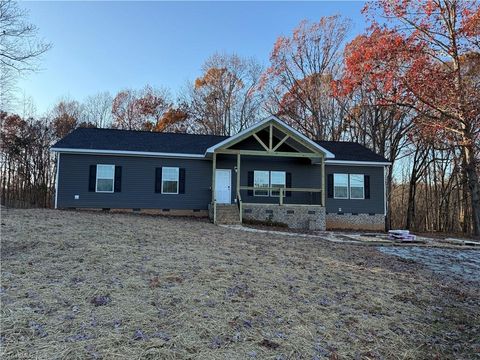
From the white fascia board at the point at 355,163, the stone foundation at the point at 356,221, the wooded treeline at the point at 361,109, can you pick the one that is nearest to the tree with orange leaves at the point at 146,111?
the wooded treeline at the point at 361,109

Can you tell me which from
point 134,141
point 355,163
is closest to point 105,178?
point 134,141

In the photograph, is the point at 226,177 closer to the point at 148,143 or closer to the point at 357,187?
the point at 148,143

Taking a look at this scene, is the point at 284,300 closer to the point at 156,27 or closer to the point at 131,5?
the point at 131,5

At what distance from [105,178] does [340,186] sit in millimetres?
11142

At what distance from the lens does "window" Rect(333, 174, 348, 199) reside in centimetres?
1712

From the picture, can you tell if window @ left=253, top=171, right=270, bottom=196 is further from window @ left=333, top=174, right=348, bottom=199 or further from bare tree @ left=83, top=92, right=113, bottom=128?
bare tree @ left=83, top=92, right=113, bottom=128

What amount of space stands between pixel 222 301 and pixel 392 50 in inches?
596

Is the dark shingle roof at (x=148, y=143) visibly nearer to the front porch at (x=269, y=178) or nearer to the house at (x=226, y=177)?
the house at (x=226, y=177)

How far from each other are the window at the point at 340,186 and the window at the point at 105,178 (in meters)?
10.5

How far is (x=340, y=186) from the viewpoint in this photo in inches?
677

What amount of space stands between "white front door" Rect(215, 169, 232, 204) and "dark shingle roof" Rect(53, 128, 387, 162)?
134cm

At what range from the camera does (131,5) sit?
12328 millimetres

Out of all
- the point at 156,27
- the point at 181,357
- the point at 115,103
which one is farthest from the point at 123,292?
the point at 115,103

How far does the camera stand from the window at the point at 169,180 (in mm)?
15852
